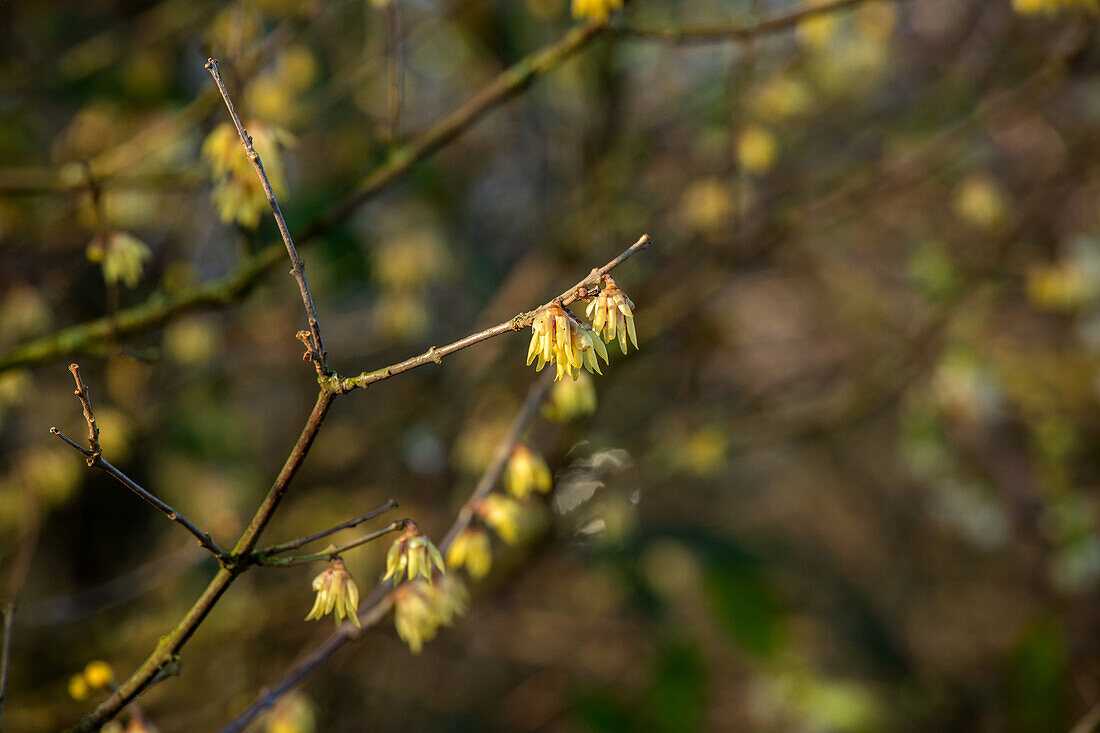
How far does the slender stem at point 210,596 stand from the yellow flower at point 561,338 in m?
0.31

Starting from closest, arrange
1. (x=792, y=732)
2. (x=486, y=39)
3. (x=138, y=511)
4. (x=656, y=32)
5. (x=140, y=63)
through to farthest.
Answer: (x=656, y=32) < (x=140, y=63) < (x=486, y=39) < (x=138, y=511) < (x=792, y=732)

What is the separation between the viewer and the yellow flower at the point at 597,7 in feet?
5.43

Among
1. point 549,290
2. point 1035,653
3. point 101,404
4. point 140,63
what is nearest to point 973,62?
point 549,290

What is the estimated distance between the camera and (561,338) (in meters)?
1.11

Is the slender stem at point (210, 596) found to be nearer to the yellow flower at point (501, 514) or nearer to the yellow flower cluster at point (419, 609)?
the yellow flower cluster at point (419, 609)

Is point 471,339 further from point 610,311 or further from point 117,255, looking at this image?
point 117,255

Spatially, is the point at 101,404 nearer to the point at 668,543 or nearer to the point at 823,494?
the point at 668,543

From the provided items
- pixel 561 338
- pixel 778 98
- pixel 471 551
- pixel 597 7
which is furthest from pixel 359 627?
pixel 778 98

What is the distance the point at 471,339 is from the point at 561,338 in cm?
14

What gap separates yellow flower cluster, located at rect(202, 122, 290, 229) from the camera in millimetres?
1777

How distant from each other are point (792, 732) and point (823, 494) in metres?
2.55

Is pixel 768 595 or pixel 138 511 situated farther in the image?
pixel 138 511

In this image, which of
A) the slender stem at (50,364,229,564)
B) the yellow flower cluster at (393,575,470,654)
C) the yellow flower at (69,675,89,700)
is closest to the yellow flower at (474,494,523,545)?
the yellow flower cluster at (393,575,470,654)

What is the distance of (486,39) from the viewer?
12.6 feet
